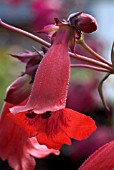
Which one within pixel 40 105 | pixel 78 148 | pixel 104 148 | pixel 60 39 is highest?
pixel 60 39

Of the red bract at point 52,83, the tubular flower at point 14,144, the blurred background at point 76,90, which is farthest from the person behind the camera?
the blurred background at point 76,90

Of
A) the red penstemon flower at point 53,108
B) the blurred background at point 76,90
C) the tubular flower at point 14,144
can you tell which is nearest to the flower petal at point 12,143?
the tubular flower at point 14,144

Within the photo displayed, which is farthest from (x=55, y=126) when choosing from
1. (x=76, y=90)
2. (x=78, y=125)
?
(x=76, y=90)

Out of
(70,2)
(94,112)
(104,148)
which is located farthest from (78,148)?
(104,148)

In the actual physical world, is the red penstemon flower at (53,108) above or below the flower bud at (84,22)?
below

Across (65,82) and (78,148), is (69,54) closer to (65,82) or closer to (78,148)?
(65,82)

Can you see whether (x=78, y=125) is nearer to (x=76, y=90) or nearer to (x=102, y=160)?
(x=102, y=160)

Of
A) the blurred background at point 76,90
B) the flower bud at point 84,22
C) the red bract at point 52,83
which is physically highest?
the flower bud at point 84,22

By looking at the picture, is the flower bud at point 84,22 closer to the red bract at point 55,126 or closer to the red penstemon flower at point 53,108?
the red penstemon flower at point 53,108
